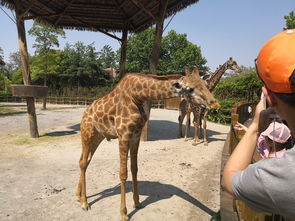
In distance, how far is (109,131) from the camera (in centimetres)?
450

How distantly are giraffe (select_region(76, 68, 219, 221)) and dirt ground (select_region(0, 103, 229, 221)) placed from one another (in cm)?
38

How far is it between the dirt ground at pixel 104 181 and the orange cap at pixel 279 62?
3.68 m

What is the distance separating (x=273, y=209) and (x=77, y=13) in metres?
13.5

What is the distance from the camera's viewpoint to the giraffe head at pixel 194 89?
11.4 feet

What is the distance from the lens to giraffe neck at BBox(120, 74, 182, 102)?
150 inches

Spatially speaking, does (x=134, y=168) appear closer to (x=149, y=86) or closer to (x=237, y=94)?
(x=149, y=86)

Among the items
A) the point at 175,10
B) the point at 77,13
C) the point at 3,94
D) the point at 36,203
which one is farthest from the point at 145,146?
the point at 3,94

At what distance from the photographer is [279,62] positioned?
996mm

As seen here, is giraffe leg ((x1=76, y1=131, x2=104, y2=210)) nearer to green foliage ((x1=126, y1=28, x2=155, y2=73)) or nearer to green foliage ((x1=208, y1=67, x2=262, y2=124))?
green foliage ((x1=208, y1=67, x2=262, y2=124))

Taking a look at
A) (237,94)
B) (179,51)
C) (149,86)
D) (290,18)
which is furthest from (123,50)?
(179,51)

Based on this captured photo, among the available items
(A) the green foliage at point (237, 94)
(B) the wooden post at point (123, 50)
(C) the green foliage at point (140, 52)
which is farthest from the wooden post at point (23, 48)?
(C) the green foliage at point (140, 52)

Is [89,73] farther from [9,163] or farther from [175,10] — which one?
[9,163]

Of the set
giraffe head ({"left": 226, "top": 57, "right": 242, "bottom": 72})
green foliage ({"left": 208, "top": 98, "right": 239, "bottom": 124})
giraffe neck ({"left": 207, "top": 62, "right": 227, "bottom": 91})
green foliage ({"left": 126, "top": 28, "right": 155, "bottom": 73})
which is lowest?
green foliage ({"left": 208, "top": 98, "right": 239, "bottom": 124})

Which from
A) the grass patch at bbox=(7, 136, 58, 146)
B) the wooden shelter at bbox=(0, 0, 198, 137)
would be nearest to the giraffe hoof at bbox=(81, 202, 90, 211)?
the grass patch at bbox=(7, 136, 58, 146)
